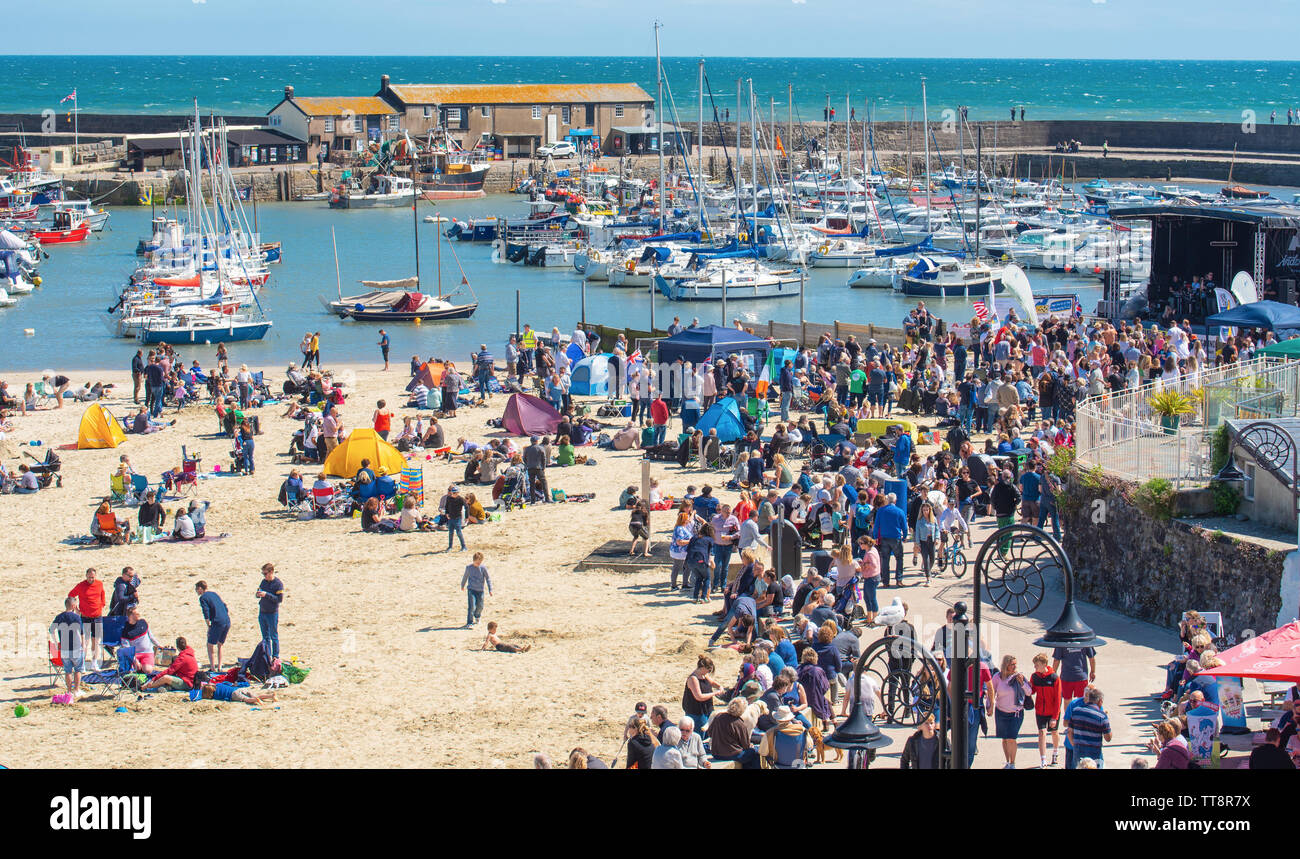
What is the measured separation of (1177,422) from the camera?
1631 centimetres

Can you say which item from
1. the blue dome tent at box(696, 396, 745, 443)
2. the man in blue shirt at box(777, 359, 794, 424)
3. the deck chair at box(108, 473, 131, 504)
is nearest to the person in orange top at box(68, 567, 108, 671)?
the deck chair at box(108, 473, 131, 504)

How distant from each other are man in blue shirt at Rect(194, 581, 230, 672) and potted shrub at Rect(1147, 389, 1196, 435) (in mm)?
10366

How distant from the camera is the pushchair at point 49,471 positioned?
23812mm

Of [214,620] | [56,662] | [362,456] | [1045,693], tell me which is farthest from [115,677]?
[1045,693]

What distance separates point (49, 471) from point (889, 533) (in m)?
15.1

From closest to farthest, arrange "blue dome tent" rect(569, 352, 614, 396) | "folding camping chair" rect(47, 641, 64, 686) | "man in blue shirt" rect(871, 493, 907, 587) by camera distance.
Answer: "folding camping chair" rect(47, 641, 64, 686)
"man in blue shirt" rect(871, 493, 907, 587)
"blue dome tent" rect(569, 352, 614, 396)

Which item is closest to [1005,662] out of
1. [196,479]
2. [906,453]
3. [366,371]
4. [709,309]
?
[906,453]

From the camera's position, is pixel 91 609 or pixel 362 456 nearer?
pixel 91 609

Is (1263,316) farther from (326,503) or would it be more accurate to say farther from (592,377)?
(326,503)

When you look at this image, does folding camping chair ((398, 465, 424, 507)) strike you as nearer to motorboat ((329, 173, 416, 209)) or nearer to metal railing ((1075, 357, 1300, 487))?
metal railing ((1075, 357, 1300, 487))

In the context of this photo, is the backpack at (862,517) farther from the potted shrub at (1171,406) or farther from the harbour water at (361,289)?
the harbour water at (361,289)

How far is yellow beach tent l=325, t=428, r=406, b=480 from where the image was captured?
22.8m

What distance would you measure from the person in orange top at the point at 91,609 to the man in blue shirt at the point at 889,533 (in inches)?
329

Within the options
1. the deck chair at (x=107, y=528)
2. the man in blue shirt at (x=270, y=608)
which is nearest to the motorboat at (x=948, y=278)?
the deck chair at (x=107, y=528)
